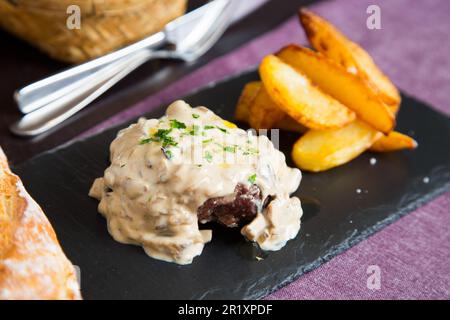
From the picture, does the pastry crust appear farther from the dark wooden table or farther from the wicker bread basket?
the wicker bread basket

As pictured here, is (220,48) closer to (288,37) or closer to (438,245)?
(288,37)

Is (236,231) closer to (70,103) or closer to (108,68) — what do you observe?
(70,103)

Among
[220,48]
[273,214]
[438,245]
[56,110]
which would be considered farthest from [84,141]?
[438,245]

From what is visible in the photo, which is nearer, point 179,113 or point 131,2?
point 179,113

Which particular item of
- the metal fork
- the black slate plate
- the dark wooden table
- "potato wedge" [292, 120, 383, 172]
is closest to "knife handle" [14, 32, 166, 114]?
the metal fork

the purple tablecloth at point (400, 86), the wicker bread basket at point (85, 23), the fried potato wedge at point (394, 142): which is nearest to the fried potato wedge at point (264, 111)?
the fried potato wedge at point (394, 142)

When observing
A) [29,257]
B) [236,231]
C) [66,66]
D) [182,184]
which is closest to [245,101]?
[236,231]
